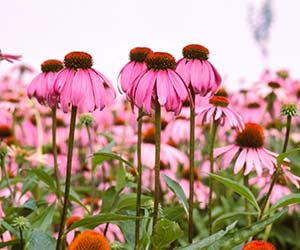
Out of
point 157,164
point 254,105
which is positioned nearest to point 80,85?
point 157,164

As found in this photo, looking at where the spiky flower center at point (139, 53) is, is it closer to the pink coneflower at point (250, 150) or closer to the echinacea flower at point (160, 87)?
the echinacea flower at point (160, 87)

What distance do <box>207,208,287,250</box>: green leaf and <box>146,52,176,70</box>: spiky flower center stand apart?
0.91ft

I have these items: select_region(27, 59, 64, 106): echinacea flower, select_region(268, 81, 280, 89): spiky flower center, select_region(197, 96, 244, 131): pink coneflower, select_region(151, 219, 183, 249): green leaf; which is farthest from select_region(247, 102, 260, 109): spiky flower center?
select_region(151, 219, 183, 249): green leaf

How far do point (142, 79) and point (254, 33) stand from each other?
7968 millimetres

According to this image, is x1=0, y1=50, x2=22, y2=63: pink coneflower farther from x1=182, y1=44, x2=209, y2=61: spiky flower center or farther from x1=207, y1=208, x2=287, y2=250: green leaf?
x1=207, y1=208, x2=287, y2=250: green leaf

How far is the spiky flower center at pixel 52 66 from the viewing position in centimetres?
117

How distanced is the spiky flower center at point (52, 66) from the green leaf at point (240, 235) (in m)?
0.50

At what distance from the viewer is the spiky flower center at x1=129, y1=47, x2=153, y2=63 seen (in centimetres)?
109

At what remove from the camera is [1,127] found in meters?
2.29

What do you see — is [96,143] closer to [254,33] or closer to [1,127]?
[1,127]

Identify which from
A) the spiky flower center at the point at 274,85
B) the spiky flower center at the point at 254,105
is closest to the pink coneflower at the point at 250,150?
the spiky flower center at the point at 274,85

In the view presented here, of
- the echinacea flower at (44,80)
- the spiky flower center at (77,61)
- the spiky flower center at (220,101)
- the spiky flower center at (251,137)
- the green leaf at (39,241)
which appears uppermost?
the spiky flower center at (77,61)

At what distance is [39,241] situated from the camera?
0.95m

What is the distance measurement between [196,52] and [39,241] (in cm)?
41
